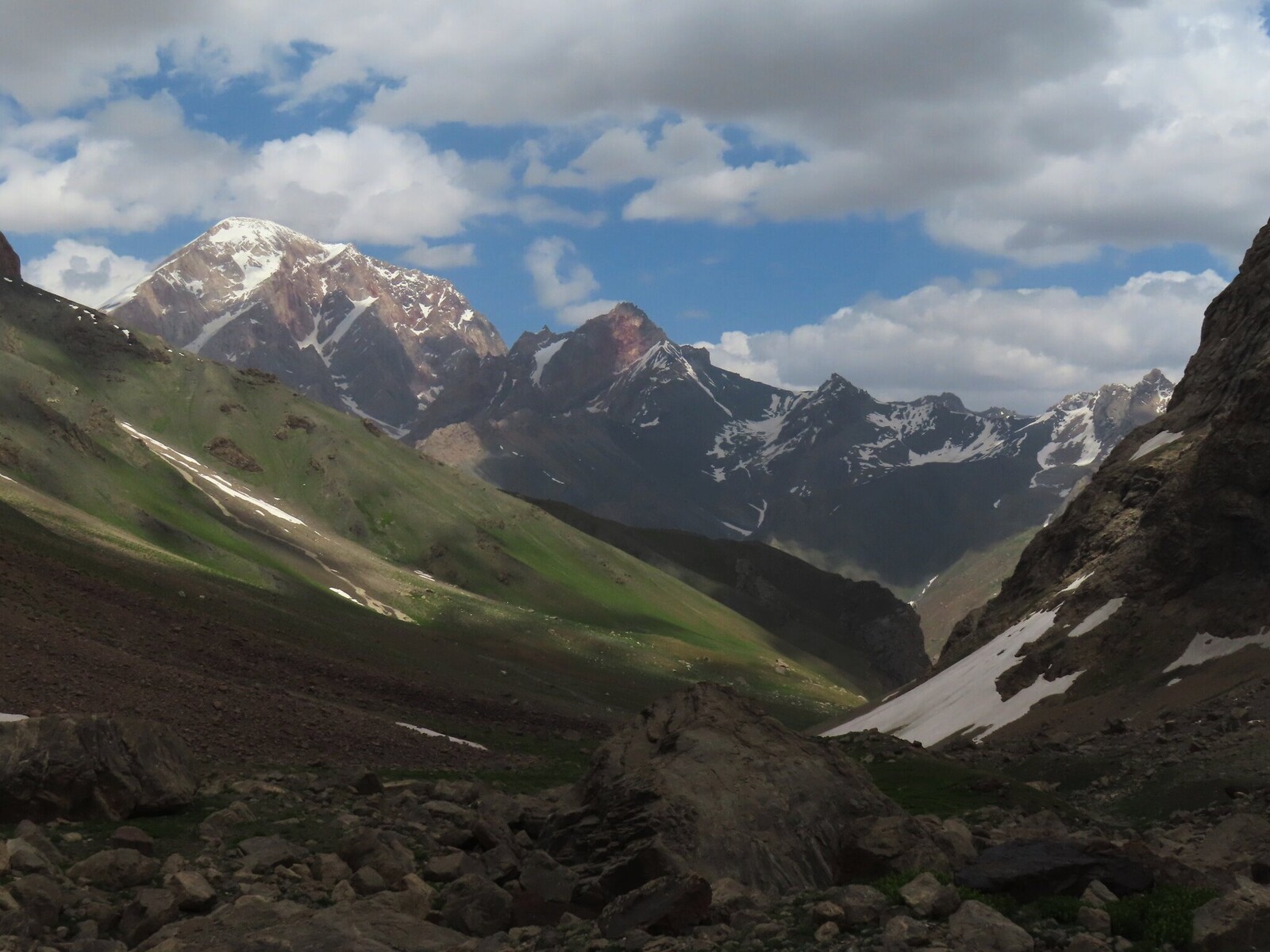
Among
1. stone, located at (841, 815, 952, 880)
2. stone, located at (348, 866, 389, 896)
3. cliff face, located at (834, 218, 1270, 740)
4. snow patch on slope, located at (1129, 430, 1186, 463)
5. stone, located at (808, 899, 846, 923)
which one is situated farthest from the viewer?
snow patch on slope, located at (1129, 430, 1186, 463)

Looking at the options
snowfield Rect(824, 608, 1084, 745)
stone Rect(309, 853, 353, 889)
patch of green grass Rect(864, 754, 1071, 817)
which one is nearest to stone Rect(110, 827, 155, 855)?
stone Rect(309, 853, 353, 889)

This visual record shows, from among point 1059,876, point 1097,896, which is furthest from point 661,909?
point 1097,896

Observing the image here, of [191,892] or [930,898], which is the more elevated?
[930,898]

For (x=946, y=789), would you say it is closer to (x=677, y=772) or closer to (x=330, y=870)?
A: (x=677, y=772)

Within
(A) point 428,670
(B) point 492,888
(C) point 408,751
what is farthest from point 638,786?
(A) point 428,670

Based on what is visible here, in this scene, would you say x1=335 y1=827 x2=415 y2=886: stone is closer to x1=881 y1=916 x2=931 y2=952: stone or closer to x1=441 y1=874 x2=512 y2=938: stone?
x1=441 y1=874 x2=512 y2=938: stone

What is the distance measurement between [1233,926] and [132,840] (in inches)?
847

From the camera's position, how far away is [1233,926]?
1842 centimetres

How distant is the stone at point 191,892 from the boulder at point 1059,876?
45.9 feet

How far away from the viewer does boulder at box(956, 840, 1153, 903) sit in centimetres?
2241

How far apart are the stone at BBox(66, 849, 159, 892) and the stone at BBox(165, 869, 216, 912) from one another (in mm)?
1554

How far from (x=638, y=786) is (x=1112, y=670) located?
181ft

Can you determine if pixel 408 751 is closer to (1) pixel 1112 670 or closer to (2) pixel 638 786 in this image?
(2) pixel 638 786

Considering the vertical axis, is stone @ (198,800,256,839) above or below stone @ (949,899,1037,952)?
below
